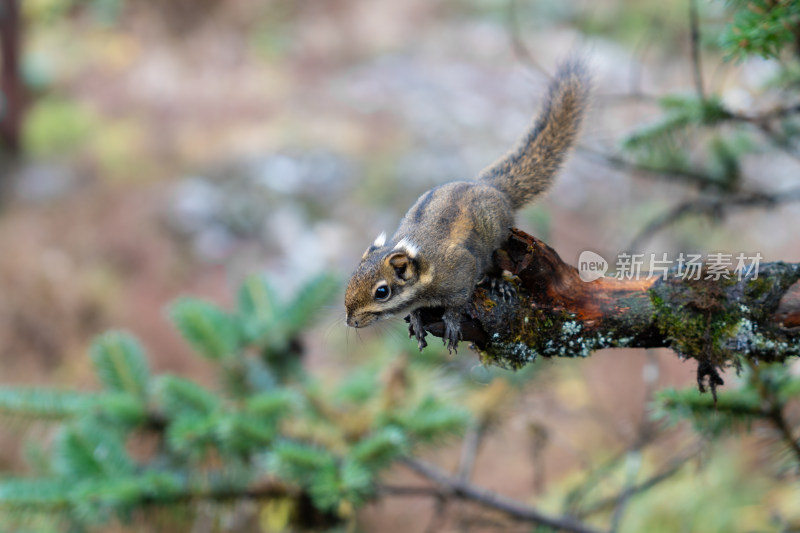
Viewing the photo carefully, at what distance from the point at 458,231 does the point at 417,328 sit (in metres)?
0.27

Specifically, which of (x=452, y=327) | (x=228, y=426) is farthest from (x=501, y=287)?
(x=228, y=426)

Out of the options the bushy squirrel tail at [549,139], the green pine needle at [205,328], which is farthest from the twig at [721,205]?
the green pine needle at [205,328]

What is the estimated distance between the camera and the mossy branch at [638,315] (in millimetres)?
973

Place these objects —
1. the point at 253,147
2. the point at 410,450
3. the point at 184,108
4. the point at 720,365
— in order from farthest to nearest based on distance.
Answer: the point at 184,108 → the point at 253,147 → the point at 410,450 → the point at 720,365

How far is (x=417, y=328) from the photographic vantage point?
1.28m

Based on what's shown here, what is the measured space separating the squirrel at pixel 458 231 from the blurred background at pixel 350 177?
81mm

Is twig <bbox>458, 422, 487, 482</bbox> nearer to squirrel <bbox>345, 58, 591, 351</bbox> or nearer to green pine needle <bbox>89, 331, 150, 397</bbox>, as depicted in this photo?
squirrel <bbox>345, 58, 591, 351</bbox>

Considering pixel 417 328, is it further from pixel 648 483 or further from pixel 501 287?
pixel 648 483

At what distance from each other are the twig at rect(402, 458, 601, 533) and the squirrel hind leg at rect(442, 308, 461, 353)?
3.00 feet

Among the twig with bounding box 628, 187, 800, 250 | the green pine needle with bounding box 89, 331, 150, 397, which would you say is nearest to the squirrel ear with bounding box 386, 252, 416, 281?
the twig with bounding box 628, 187, 800, 250

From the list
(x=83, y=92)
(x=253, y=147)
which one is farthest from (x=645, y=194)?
(x=83, y=92)

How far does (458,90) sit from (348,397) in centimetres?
681

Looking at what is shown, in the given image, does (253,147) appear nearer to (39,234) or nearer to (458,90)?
(39,234)

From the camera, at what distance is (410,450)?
1903 millimetres
